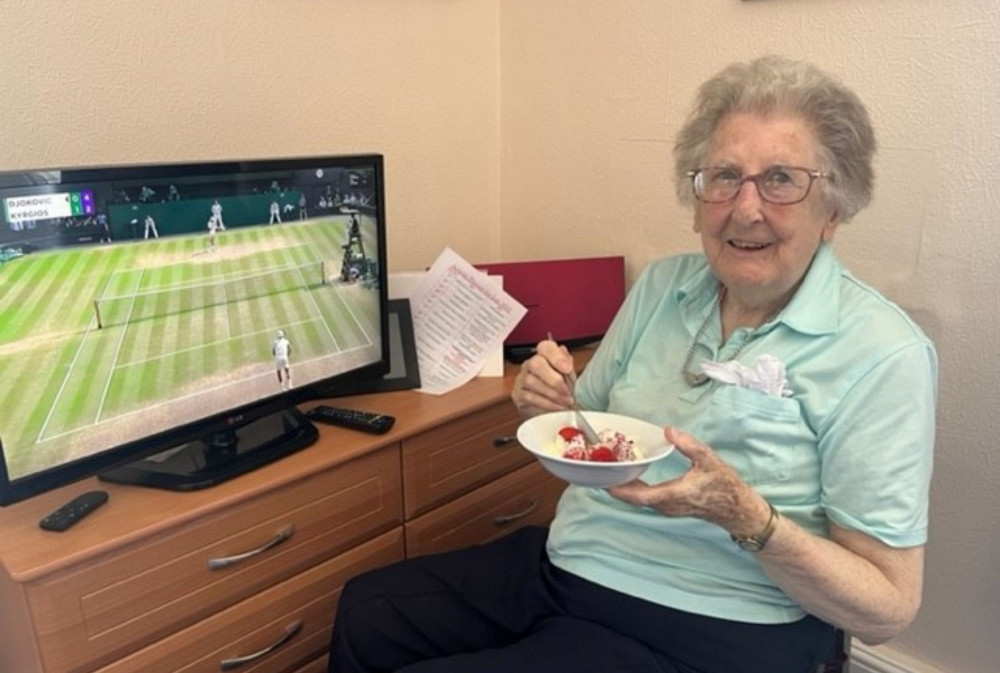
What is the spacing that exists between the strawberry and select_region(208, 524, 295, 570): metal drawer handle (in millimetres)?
535

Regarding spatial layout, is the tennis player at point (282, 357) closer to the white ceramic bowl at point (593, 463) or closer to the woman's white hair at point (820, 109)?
the white ceramic bowl at point (593, 463)

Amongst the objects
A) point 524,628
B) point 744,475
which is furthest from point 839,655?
point 524,628

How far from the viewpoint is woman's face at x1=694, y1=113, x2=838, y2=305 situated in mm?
1047

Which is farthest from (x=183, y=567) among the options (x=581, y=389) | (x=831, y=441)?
(x=831, y=441)

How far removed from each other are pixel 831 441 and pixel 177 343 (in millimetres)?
935

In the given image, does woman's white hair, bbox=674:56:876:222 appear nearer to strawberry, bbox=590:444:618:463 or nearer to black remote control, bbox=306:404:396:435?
strawberry, bbox=590:444:618:463

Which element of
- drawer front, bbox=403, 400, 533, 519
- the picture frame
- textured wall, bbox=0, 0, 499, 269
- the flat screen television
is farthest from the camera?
the picture frame

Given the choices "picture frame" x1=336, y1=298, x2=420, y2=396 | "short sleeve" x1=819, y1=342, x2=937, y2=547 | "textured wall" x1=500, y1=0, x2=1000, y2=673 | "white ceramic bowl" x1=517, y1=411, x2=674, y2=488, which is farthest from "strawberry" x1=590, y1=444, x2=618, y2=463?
"textured wall" x1=500, y1=0, x2=1000, y2=673

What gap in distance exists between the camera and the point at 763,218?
3.44 feet

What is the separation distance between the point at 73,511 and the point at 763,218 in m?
1.03

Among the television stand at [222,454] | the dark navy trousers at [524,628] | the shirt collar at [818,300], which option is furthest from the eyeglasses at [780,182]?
the television stand at [222,454]

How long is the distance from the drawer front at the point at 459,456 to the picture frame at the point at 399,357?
0.15m

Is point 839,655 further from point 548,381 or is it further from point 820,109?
point 820,109

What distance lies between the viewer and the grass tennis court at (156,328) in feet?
3.25
